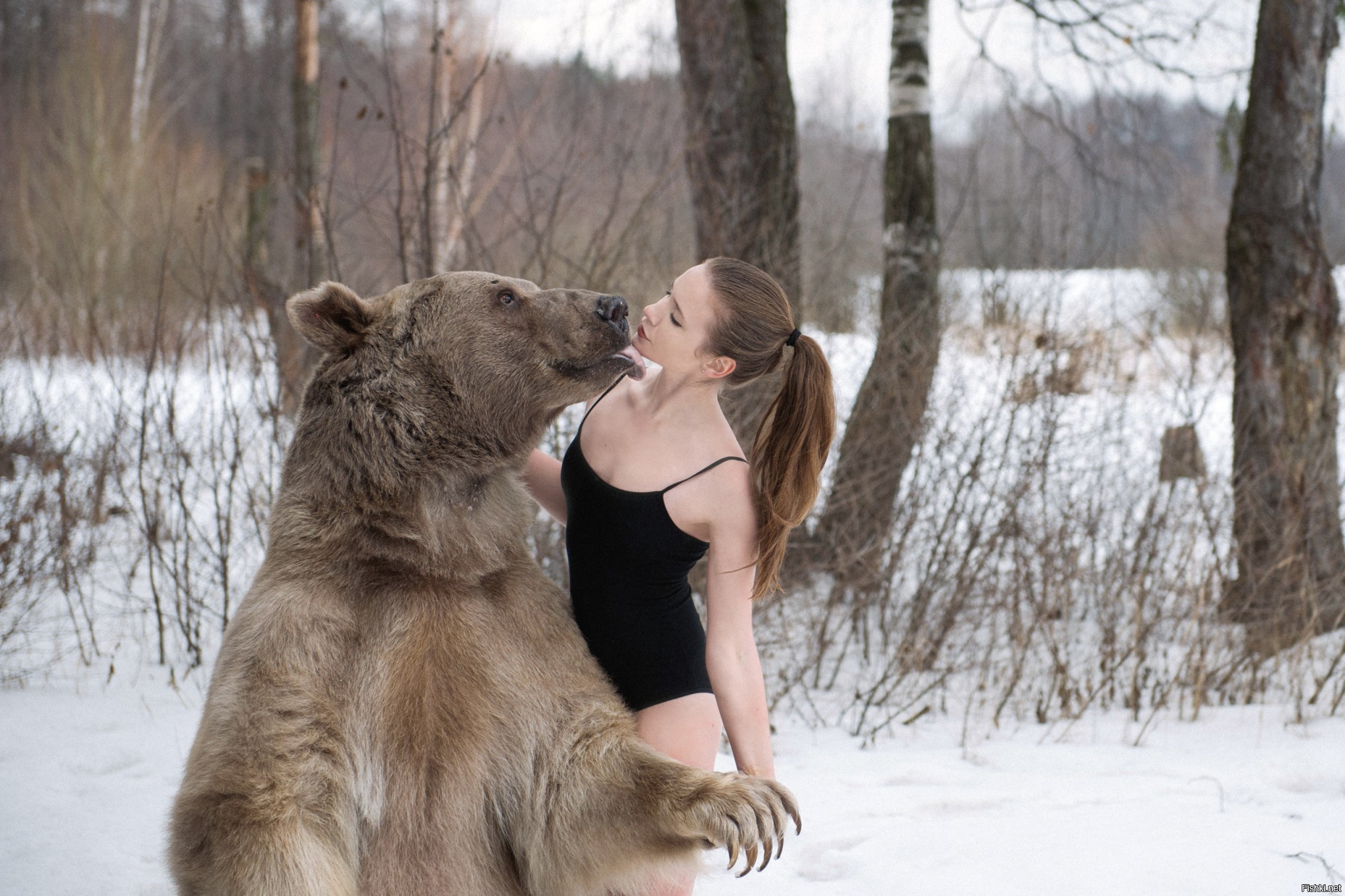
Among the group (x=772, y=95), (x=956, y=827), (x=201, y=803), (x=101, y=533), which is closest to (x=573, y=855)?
(x=201, y=803)

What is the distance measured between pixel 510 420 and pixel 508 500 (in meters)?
0.17

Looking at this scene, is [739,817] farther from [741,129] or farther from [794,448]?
[741,129]

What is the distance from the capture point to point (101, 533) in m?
6.21

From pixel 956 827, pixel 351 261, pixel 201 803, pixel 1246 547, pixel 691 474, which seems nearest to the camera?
pixel 201 803

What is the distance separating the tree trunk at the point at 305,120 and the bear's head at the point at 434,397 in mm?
4782

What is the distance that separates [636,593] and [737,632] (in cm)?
26

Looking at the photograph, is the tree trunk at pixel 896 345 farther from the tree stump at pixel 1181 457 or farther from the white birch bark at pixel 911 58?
the tree stump at pixel 1181 457

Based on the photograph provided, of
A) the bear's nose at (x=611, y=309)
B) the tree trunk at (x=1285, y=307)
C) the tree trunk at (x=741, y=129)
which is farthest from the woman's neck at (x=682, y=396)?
the tree trunk at (x=1285, y=307)

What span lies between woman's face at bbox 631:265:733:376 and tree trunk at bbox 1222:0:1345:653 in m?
4.58

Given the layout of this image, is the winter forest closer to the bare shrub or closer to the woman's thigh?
the bare shrub

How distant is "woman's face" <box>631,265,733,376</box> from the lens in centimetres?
254

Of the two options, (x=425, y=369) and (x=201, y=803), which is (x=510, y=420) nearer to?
(x=425, y=369)

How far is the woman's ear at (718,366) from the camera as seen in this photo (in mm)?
2537

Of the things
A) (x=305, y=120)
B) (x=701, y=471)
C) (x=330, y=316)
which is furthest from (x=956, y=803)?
(x=305, y=120)
